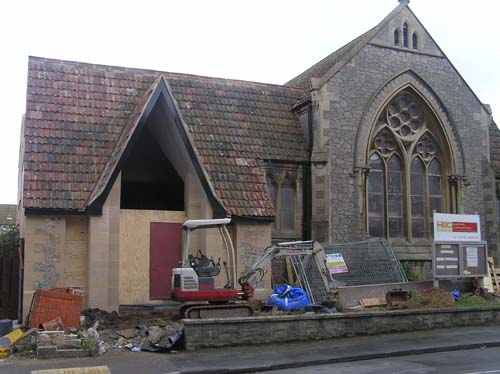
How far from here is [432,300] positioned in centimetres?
1831

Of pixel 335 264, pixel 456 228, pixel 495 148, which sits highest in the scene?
pixel 495 148

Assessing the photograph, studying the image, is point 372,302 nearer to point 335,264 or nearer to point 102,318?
point 335,264

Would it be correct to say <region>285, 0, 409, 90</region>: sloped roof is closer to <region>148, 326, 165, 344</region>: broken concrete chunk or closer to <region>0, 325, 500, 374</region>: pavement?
<region>0, 325, 500, 374</region>: pavement

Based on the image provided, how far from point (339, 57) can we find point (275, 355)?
15408mm

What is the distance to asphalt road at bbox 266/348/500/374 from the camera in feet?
35.8

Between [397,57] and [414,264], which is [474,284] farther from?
[397,57]

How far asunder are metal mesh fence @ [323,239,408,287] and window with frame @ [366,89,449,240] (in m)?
1.32

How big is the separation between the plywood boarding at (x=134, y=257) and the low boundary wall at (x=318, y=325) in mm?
5409

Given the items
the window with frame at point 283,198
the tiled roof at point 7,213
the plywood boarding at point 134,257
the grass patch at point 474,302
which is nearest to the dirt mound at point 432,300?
the grass patch at point 474,302

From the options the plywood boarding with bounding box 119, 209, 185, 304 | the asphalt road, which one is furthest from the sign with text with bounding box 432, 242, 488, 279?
the plywood boarding with bounding box 119, 209, 185, 304

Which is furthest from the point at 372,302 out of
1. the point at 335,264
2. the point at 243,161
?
the point at 243,161

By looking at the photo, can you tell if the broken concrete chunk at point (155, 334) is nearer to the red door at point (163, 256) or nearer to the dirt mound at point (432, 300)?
the red door at point (163, 256)

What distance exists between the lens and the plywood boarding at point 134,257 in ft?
59.5

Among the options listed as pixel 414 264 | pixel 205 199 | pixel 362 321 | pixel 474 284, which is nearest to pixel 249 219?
pixel 205 199
